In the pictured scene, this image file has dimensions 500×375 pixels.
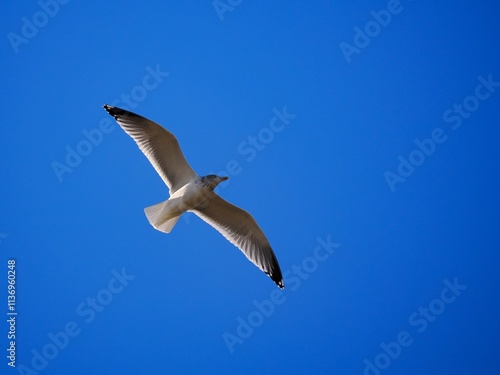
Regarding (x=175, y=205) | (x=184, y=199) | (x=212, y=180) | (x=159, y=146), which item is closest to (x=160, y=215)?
(x=175, y=205)

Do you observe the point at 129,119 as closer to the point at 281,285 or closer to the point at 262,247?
the point at 262,247

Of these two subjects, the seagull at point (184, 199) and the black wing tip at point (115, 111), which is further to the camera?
the black wing tip at point (115, 111)

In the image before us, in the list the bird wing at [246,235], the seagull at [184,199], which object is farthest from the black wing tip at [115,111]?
the bird wing at [246,235]

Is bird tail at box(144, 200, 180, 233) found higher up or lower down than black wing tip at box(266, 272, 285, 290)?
higher up

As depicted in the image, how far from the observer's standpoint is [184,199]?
6.88 m

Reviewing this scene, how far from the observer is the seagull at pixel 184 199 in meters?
6.88

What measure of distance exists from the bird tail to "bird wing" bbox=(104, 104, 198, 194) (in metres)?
0.40

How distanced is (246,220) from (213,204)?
41 centimetres

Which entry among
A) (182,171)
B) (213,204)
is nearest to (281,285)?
(213,204)

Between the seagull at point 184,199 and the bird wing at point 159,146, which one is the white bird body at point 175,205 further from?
the bird wing at point 159,146

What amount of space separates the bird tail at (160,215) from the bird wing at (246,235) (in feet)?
1.86

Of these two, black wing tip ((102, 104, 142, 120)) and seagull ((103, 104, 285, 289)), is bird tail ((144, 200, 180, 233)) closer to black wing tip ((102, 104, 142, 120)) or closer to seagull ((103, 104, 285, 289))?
seagull ((103, 104, 285, 289))

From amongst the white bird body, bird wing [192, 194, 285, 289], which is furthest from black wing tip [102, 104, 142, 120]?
bird wing [192, 194, 285, 289]

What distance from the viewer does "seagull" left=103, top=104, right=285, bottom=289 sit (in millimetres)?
6883
